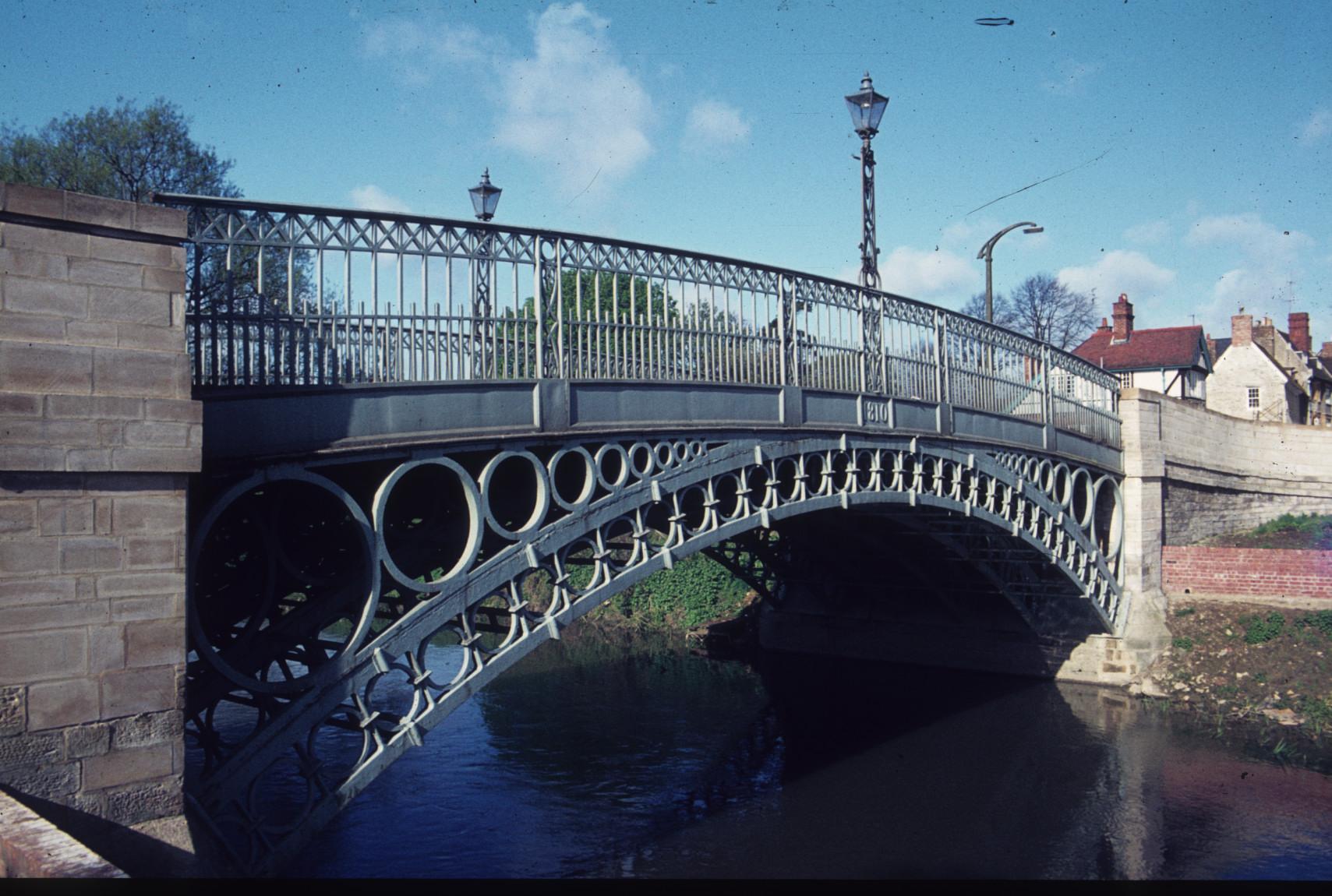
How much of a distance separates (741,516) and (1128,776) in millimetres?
9775

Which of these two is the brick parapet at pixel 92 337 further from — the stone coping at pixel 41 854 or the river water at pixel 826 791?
the river water at pixel 826 791

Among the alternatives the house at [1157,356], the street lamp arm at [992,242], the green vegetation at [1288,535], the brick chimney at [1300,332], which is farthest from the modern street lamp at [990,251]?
the brick chimney at [1300,332]

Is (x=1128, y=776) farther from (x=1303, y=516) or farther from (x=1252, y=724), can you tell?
(x=1303, y=516)

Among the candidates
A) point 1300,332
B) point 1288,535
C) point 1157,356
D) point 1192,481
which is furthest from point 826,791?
point 1300,332

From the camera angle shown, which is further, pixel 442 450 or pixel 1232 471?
pixel 1232 471

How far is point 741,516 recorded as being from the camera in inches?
533

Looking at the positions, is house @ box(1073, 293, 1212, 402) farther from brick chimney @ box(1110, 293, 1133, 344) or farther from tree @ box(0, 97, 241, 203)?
tree @ box(0, 97, 241, 203)

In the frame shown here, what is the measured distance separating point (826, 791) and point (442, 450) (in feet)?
36.7

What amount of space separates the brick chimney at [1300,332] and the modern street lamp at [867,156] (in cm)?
4454

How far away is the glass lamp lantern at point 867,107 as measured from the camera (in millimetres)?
15633

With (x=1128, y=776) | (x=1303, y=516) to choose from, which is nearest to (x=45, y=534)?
(x=1128, y=776)

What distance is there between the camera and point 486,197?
13.7m

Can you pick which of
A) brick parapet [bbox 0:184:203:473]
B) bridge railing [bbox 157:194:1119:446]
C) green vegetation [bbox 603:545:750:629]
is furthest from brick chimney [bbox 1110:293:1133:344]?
brick parapet [bbox 0:184:203:473]

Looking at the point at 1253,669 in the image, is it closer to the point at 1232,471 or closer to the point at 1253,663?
the point at 1253,663
